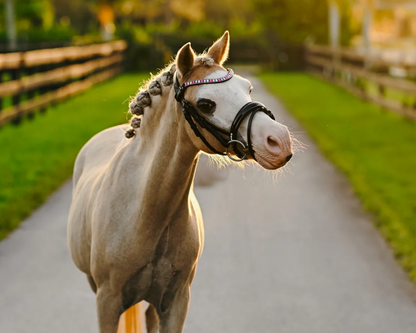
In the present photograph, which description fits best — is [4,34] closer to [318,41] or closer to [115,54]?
[115,54]

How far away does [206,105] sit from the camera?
2.85 metres

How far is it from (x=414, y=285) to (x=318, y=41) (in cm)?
2813

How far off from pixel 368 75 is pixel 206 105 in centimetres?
1643

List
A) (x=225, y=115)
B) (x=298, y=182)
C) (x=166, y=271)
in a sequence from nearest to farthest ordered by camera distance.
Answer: (x=225, y=115) < (x=166, y=271) < (x=298, y=182)

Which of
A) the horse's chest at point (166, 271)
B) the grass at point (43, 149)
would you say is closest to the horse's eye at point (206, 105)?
the horse's chest at point (166, 271)

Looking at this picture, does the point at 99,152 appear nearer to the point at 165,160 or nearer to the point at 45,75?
the point at 165,160

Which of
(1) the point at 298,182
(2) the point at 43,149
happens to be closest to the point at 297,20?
(2) the point at 43,149

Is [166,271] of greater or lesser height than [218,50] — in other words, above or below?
below

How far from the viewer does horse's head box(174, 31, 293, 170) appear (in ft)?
8.75

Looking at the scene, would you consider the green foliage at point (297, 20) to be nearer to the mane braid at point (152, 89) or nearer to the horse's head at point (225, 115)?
the mane braid at point (152, 89)

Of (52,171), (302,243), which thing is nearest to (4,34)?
(52,171)

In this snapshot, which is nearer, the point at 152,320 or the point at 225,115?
the point at 225,115

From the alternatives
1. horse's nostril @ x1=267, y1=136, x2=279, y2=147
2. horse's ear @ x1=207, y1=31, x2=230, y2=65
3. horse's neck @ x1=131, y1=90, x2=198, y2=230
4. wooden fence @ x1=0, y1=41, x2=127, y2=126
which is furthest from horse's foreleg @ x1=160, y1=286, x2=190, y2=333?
wooden fence @ x1=0, y1=41, x2=127, y2=126

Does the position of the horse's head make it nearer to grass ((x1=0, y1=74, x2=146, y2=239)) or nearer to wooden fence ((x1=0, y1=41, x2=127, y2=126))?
grass ((x1=0, y1=74, x2=146, y2=239))
